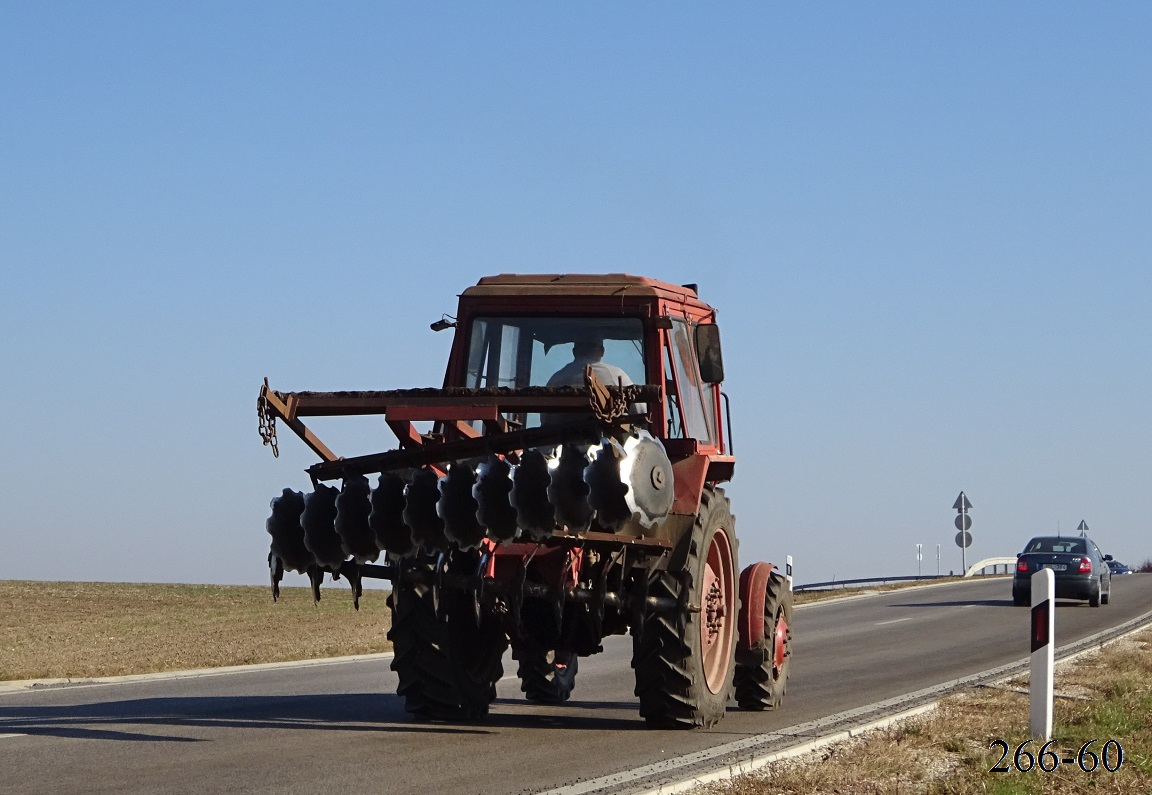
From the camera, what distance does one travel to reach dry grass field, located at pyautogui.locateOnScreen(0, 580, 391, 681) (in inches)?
711

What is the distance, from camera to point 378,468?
9906 millimetres

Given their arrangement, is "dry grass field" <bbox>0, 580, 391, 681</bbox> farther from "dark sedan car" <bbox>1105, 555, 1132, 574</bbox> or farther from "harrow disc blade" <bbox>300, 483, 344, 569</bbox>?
"dark sedan car" <bbox>1105, 555, 1132, 574</bbox>

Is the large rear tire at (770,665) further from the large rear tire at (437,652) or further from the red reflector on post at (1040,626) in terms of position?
the red reflector on post at (1040,626)

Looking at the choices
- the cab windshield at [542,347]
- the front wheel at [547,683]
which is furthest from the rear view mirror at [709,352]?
the front wheel at [547,683]

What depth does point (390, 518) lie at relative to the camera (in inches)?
383

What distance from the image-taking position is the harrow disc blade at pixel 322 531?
32.8 feet

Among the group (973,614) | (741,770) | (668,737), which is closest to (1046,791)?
(741,770)

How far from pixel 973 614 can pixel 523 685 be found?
55.9 feet

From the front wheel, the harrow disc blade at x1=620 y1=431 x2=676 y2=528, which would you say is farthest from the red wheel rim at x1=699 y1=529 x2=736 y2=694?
the harrow disc blade at x1=620 y1=431 x2=676 y2=528

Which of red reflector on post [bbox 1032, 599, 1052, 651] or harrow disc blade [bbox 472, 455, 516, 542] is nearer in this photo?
harrow disc blade [bbox 472, 455, 516, 542]

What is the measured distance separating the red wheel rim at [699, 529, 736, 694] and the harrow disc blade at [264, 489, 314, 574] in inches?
116

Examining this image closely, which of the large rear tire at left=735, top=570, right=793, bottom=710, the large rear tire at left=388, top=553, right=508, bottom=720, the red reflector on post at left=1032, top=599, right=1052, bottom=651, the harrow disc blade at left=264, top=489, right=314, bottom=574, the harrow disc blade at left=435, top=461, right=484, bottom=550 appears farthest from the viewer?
the large rear tire at left=735, top=570, right=793, bottom=710

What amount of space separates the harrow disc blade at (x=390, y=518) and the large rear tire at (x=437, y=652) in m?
1.06

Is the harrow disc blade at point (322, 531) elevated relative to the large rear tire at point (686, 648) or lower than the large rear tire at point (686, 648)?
elevated
